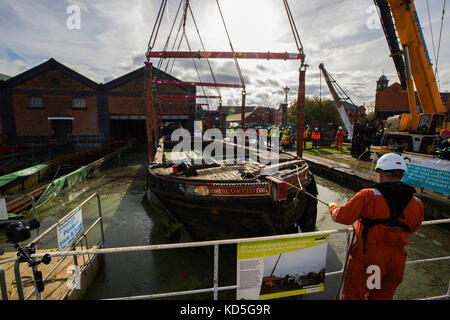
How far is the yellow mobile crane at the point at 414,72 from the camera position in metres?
10.9

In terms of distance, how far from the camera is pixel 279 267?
2514 millimetres

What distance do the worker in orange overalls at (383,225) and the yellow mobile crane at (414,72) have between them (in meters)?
12.8

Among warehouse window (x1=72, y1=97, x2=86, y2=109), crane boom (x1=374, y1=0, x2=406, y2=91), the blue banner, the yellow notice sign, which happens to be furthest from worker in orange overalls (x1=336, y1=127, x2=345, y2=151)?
warehouse window (x1=72, y1=97, x2=86, y2=109)

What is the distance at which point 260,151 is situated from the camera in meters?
9.58

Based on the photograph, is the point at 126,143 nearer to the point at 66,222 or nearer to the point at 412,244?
the point at 66,222

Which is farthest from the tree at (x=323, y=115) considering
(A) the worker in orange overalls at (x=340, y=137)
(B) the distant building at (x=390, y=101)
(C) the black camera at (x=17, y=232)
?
(C) the black camera at (x=17, y=232)

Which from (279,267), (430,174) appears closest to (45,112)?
(279,267)

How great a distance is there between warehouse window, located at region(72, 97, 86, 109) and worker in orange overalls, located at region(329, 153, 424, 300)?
1169 inches

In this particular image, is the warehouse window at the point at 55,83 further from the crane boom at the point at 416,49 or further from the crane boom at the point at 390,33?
the crane boom at the point at 416,49

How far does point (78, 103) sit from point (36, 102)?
421cm

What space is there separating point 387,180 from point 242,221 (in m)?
3.15

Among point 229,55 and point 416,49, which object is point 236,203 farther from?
point 416,49

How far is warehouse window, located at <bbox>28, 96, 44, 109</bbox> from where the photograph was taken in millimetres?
24547

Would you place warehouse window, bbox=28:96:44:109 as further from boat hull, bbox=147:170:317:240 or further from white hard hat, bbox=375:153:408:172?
white hard hat, bbox=375:153:408:172
